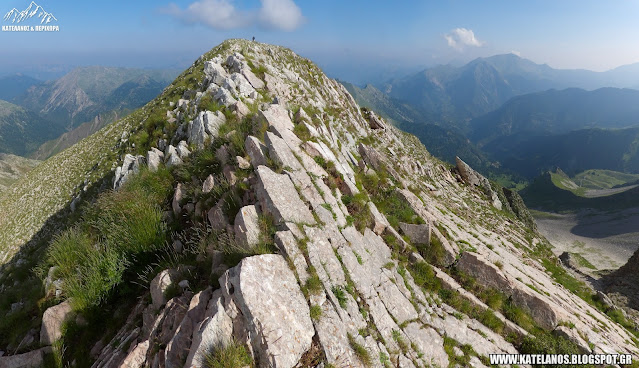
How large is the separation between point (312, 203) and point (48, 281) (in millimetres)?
10011

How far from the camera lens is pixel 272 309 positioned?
21.8ft

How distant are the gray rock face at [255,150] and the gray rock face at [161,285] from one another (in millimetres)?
5164

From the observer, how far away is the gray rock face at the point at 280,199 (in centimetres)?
916

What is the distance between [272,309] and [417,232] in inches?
384

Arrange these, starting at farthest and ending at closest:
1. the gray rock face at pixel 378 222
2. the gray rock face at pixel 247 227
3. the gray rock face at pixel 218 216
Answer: the gray rock face at pixel 378 222 < the gray rock face at pixel 218 216 < the gray rock face at pixel 247 227

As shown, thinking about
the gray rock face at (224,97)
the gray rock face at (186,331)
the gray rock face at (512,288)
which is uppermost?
the gray rock face at (224,97)

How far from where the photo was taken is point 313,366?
6.48 meters

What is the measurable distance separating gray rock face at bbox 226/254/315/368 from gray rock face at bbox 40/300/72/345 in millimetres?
5763

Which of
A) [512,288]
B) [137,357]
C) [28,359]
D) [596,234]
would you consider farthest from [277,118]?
[596,234]

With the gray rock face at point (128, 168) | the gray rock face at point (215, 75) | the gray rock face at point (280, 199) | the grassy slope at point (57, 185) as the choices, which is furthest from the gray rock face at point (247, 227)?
the grassy slope at point (57, 185)

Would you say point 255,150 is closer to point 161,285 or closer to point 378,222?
point 161,285

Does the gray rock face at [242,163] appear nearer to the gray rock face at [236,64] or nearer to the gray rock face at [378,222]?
the gray rock face at [378,222]

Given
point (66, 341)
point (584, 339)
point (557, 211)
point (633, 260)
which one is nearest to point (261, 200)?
point (66, 341)

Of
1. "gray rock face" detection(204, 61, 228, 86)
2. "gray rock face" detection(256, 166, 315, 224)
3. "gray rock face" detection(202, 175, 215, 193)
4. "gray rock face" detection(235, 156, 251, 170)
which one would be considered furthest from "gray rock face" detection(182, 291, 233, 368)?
"gray rock face" detection(204, 61, 228, 86)
